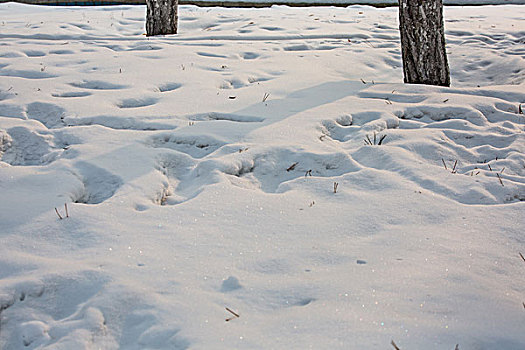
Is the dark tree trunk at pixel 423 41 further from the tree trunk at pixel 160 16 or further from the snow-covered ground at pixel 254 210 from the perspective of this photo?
the tree trunk at pixel 160 16

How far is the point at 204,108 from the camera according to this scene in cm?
356

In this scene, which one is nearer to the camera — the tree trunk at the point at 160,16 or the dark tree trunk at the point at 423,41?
the dark tree trunk at the point at 423,41

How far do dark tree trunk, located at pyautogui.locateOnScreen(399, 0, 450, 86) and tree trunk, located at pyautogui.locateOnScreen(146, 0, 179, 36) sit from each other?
3.98 m

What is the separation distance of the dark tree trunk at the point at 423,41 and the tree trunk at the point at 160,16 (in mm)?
3983

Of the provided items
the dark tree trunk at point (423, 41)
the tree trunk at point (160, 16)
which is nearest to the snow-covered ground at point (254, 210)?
the dark tree trunk at point (423, 41)

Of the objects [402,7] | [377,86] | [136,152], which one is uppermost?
[402,7]

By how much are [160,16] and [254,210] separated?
5.66 m

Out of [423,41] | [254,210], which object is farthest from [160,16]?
[254,210]

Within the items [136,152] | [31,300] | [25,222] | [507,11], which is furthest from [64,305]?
[507,11]

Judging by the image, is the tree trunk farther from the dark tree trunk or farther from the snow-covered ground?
the dark tree trunk

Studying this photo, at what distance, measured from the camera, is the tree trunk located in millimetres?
7062

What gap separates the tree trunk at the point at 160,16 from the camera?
23.2ft

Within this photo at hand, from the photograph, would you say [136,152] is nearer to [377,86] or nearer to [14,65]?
[377,86]

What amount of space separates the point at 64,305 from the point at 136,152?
131cm
